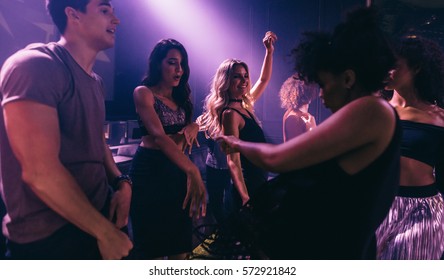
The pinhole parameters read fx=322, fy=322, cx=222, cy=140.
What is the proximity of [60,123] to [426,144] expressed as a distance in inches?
51.7

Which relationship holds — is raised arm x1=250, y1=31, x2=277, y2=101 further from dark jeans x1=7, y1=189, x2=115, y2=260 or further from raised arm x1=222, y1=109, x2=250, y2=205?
dark jeans x1=7, y1=189, x2=115, y2=260

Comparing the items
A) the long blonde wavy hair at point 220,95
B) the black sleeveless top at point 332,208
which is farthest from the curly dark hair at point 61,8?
the long blonde wavy hair at point 220,95

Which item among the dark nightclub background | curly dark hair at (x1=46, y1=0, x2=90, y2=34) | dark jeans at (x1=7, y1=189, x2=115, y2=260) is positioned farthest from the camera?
the dark nightclub background

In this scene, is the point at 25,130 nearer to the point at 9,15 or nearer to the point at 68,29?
the point at 68,29

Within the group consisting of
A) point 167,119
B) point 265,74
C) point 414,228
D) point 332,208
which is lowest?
point 414,228

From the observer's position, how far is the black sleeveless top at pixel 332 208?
0.72 m

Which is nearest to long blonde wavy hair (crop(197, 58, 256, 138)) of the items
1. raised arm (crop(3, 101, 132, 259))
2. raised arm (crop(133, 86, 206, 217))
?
raised arm (crop(133, 86, 206, 217))

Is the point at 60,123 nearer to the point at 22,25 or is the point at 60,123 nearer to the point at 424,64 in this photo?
the point at 22,25

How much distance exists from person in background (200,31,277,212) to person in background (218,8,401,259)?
0.63m

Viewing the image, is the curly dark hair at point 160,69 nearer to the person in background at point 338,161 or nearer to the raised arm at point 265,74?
the raised arm at point 265,74

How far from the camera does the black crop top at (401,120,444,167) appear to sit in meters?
1.29

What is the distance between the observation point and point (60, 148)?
82 cm

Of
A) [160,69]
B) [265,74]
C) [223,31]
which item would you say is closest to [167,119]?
[160,69]
